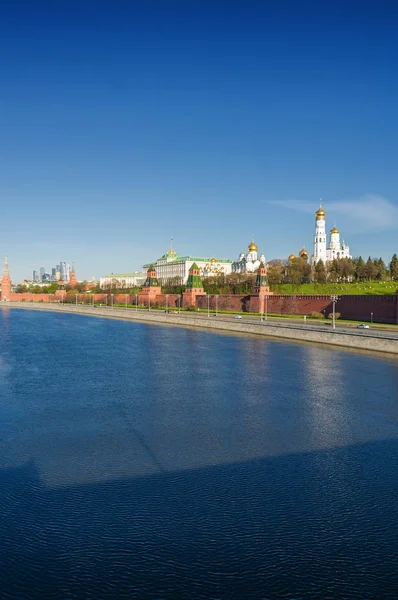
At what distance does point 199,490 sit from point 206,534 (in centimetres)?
131

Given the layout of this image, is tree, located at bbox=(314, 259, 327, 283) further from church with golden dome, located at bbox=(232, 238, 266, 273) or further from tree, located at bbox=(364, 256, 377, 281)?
church with golden dome, located at bbox=(232, 238, 266, 273)

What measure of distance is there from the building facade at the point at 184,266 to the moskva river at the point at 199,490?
8120 centimetres

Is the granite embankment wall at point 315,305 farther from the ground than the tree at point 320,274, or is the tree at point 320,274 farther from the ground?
the tree at point 320,274

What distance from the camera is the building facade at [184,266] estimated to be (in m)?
102

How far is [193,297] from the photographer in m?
57.4

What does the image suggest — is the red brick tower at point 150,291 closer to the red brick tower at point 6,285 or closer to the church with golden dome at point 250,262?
the church with golden dome at point 250,262

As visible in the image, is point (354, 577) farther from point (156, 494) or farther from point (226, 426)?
point (226, 426)

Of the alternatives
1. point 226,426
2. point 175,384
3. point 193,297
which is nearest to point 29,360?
point 175,384

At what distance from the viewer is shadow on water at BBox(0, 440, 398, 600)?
562cm

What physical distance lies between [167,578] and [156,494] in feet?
6.62

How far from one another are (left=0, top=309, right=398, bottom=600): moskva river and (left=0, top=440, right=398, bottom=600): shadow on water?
21mm

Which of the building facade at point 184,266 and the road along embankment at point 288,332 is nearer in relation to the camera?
the road along embankment at point 288,332

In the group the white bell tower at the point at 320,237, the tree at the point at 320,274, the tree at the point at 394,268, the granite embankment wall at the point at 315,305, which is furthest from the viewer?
the white bell tower at the point at 320,237

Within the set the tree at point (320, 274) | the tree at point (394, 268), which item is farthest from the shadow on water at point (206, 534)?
the tree at point (394, 268)
